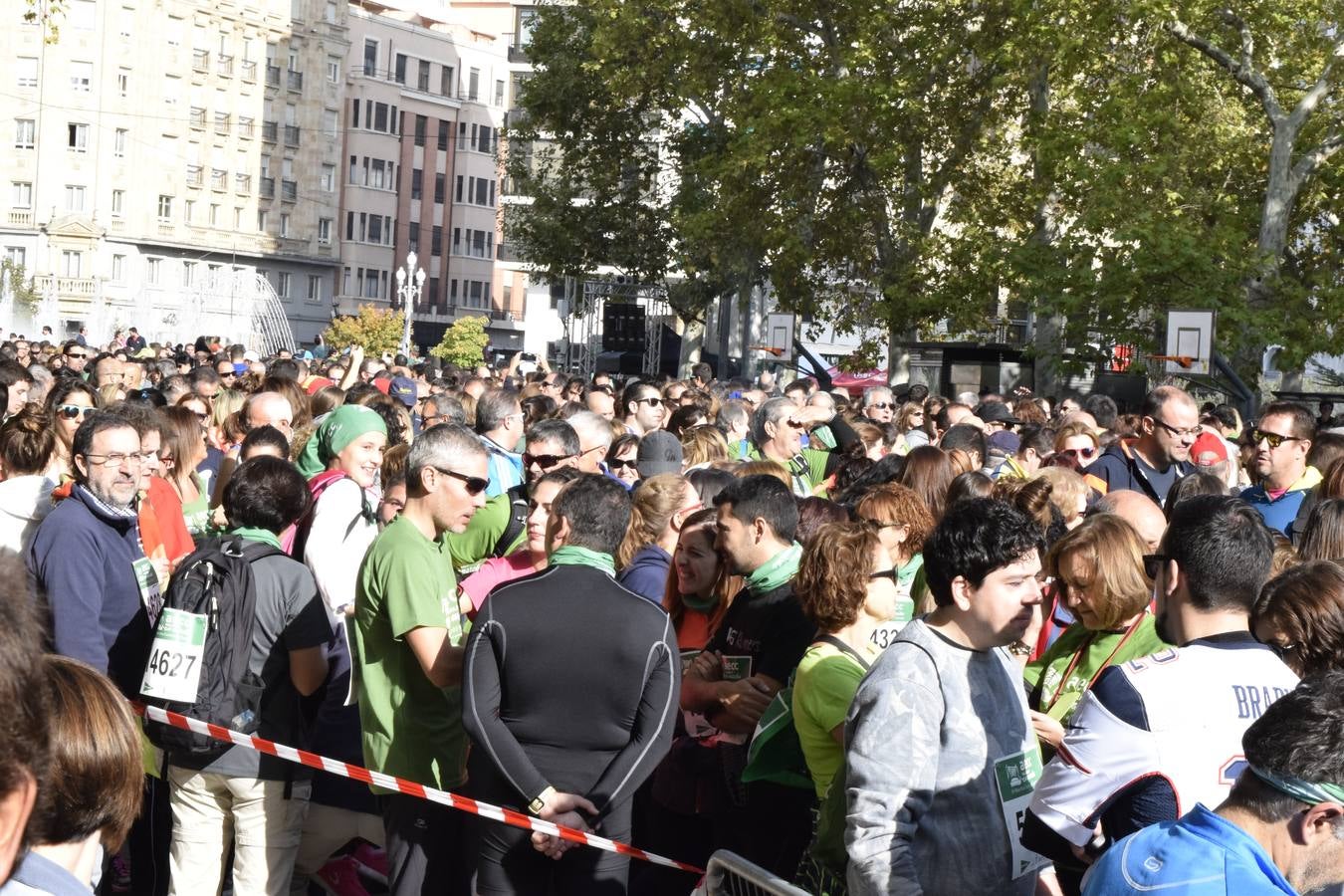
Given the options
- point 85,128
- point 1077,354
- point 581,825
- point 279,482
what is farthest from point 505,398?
point 85,128

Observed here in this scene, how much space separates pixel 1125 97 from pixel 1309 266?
20.2 ft

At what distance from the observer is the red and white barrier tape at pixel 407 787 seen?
15.7 ft

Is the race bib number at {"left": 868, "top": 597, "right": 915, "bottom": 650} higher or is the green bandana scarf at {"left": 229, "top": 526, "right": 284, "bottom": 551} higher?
the green bandana scarf at {"left": 229, "top": 526, "right": 284, "bottom": 551}

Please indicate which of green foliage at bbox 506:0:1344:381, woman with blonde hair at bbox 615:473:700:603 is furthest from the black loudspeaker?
woman with blonde hair at bbox 615:473:700:603

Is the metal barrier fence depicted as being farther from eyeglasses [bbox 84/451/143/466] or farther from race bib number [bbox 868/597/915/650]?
eyeglasses [bbox 84/451/143/466]

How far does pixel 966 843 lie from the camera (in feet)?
12.3

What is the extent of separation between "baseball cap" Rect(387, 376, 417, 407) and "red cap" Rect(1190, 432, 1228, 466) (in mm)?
8102

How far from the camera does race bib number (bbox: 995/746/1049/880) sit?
3812 millimetres

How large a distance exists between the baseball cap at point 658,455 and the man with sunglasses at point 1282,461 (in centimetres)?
286

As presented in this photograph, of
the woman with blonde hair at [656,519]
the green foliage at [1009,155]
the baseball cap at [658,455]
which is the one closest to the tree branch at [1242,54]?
the green foliage at [1009,155]

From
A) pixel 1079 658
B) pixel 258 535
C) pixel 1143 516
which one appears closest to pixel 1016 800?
pixel 1079 658

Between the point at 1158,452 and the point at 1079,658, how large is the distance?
15.5ft

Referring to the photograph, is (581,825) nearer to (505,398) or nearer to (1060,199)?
(505,398)

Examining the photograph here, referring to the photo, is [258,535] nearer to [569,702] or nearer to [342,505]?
[342,505]
